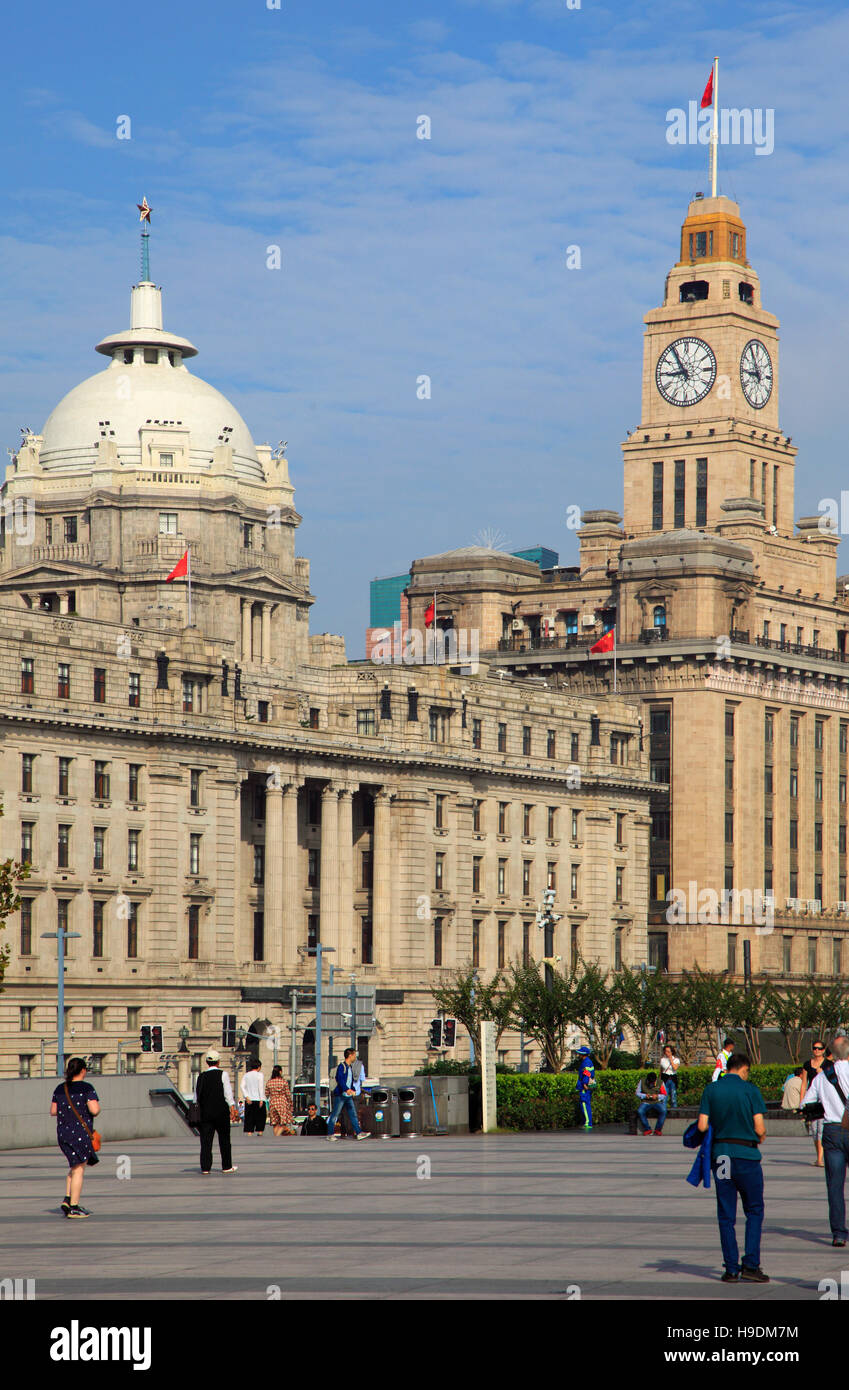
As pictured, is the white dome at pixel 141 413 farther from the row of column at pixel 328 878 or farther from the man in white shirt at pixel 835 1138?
the man in white shirt at pixel 835 1138

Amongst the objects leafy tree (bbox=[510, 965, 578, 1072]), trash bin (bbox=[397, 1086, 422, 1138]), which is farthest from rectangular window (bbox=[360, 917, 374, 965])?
trash bin (bbox=[397, 1086, 422, 1138])

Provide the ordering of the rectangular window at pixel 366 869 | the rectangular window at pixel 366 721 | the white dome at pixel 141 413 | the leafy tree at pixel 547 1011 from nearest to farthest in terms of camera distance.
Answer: the leafy tree at pixel 547 1011
the rectangular window at pixel 366 869
the rectangular window at pixel 366 721
the white dome at pixel 141 413

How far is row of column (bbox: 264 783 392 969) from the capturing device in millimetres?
108062

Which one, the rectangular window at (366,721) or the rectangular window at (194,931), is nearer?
the rectangular window at (194,931)

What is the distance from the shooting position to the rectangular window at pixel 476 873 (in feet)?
391

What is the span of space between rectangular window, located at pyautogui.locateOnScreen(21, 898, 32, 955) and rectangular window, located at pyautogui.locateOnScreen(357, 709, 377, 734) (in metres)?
28.1

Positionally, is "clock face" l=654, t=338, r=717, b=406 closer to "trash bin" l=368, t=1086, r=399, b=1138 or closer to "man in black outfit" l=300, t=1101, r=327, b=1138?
"man in black outfit" l=300, t=1101, r=327, b=1138

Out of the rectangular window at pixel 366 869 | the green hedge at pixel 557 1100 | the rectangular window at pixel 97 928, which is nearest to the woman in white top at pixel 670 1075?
the green hedge at pixel 557 1100

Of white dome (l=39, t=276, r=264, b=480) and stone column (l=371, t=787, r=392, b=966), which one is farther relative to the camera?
white dome (l=39, t=276, r=264, b=480)

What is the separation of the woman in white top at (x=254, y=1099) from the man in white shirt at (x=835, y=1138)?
2597 cm

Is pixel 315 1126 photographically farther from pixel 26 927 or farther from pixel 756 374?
pixel 756 374

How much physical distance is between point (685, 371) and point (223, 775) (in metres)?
67.1
